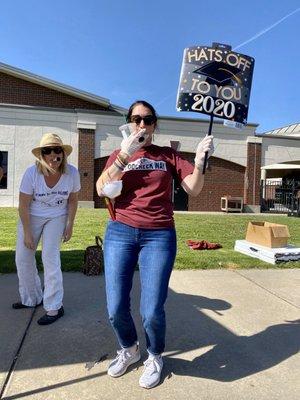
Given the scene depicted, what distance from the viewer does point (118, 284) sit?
3.08 meters

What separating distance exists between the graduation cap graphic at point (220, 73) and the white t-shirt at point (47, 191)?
5.61ft

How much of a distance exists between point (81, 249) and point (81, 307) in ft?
11.7

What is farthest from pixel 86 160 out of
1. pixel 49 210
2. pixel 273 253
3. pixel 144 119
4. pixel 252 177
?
pixel 144 119

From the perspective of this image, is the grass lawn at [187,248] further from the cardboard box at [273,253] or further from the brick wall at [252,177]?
the brick wall at [252,177]

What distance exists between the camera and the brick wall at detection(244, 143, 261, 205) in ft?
74.0

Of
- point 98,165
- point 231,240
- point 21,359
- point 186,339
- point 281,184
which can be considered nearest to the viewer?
point 21,359

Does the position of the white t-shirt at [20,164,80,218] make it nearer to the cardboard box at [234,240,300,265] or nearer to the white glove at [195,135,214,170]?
the white glove at [195,135,214,170]

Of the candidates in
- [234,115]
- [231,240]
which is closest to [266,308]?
[234,115]

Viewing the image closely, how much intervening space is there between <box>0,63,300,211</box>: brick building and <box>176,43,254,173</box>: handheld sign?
17.0 m

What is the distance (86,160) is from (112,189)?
58.3 feet

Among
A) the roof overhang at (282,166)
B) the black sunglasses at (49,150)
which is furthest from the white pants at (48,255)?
the roof overhang at (282,166)

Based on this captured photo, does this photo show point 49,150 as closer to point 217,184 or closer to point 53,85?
point 53,85

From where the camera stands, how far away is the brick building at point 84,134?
20.1 metres

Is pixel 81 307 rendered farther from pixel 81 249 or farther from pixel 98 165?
pixel 98 165
